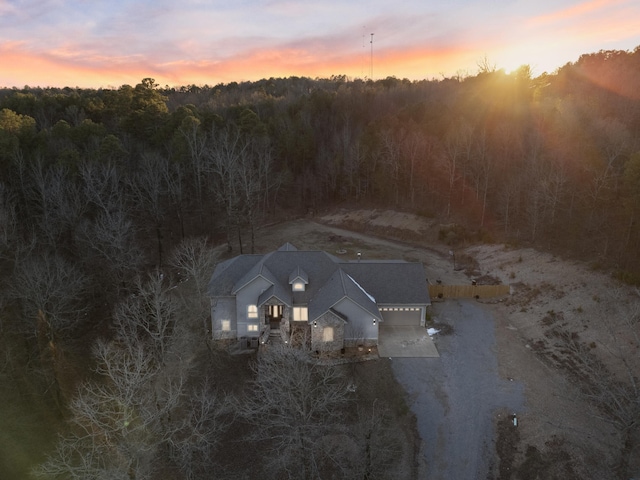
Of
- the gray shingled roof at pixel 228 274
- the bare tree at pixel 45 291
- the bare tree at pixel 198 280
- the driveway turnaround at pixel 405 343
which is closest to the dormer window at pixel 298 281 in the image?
the gray shingled roof at pixel 228 274

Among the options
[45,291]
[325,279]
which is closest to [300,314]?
[325,279]

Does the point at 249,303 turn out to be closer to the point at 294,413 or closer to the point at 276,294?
the point at 276,294

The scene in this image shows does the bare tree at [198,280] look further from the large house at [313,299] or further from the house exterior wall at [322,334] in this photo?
the house exterior wall at [322,334]

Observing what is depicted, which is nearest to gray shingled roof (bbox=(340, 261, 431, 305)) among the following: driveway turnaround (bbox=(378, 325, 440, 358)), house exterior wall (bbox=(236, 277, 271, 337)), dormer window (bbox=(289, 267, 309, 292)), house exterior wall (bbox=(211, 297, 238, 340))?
driveway turnaround (bbox=(378, 325, 440, 358))

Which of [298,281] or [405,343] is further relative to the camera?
[298,281]

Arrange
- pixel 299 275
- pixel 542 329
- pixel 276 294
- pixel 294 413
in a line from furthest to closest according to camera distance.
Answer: pixel 542 329, pixel 299 275, pixel 276 294, pixel 294 413

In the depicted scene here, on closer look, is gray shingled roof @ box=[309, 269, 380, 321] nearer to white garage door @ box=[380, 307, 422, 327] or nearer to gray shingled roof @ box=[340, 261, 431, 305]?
gray shingled roof @ box=[340, 261, 431, 305]

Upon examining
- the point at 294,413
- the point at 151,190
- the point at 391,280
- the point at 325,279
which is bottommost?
the point at 294,413
